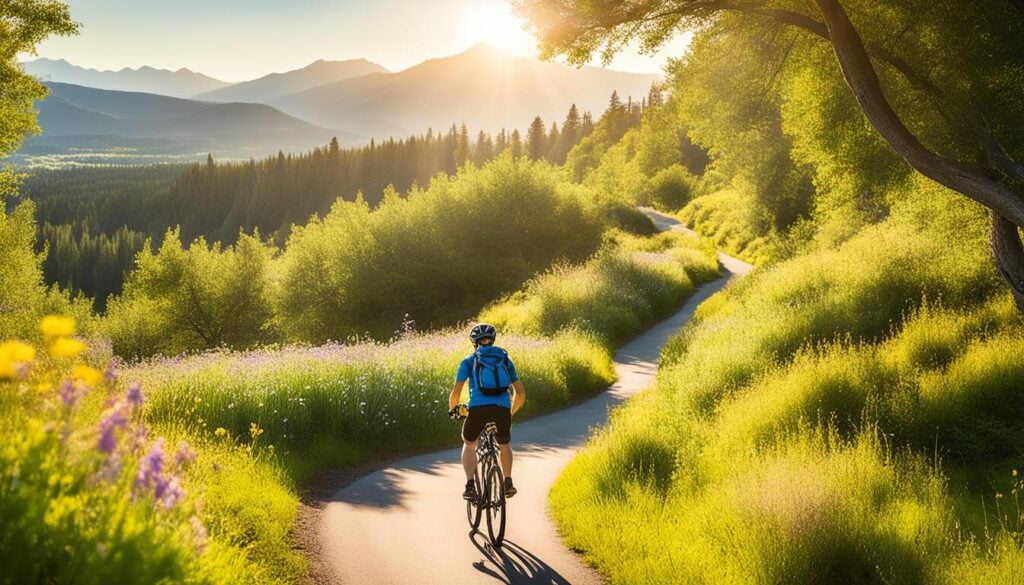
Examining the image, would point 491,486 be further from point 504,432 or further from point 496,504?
point 504,432

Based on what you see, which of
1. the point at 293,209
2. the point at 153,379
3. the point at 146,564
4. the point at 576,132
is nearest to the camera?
the point at 146,564

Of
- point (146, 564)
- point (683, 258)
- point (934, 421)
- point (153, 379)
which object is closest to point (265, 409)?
point (153, 379)

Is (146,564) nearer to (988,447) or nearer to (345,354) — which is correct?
(988,447)

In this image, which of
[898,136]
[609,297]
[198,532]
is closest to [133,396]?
[198,532]

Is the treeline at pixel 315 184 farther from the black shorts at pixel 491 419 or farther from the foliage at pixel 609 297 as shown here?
the black shorts at pixel 491 419

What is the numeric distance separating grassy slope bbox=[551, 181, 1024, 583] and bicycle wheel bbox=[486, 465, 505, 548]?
0.88 m

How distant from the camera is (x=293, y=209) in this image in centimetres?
18462

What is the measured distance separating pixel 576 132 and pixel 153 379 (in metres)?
150

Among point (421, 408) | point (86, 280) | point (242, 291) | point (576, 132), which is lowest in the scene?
point (86, 280)

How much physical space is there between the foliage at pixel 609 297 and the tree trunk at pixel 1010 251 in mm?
13689

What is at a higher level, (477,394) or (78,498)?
(78,498)

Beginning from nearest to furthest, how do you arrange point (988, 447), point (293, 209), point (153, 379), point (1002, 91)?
point (988, 447) < point (1002, 91) < point (153, 379) < point (293, 209)

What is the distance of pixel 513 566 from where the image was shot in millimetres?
7473

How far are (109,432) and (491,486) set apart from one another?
5284mm
